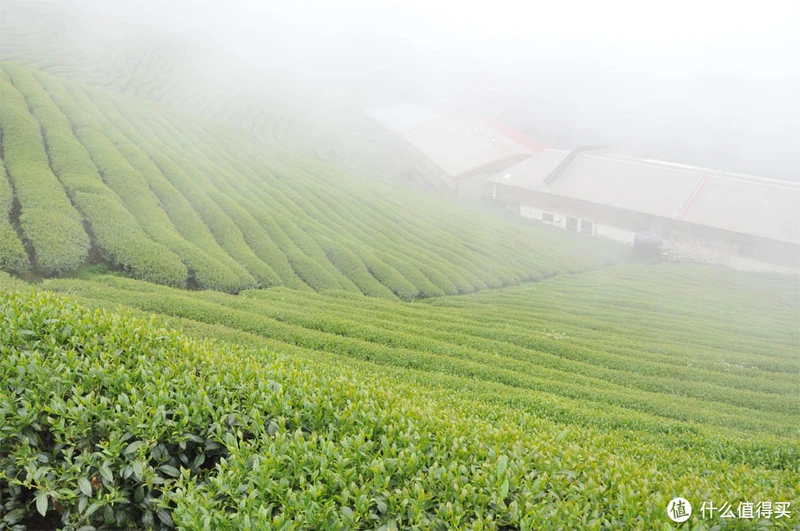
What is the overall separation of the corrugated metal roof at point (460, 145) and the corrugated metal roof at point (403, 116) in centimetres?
161

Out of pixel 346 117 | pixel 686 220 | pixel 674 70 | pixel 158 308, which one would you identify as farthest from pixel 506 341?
pixel 674 70

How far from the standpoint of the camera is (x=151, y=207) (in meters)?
25.1

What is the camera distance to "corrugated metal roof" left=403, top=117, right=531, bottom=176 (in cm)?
6359

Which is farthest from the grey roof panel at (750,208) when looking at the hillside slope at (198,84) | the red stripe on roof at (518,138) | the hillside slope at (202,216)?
the red stripe on roof at (518,138)

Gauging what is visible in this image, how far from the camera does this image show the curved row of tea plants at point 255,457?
17.0 feet

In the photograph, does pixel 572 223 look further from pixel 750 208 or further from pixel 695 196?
pixel 750 208

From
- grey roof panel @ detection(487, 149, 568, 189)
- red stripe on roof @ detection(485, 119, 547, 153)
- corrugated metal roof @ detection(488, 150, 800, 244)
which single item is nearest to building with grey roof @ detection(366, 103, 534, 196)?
red stripe on roof @ detection(485, 119, 547, 153)

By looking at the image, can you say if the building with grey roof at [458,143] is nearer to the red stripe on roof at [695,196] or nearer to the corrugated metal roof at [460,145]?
the corrugated metal roof at [460,145]

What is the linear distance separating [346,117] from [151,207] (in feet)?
160

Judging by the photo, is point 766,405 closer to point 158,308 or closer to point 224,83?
point 158,308

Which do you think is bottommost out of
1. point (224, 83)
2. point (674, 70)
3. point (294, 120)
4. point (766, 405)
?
point (766, 405)

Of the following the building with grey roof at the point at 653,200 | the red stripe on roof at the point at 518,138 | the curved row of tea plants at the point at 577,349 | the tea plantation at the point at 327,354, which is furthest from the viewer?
the red stripe on roof at the point at 518,138

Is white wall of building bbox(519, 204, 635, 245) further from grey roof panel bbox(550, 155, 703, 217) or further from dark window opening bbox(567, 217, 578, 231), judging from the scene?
grey roof panel bbox(550, 155, 703, 217)

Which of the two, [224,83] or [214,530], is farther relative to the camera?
[224,83]
